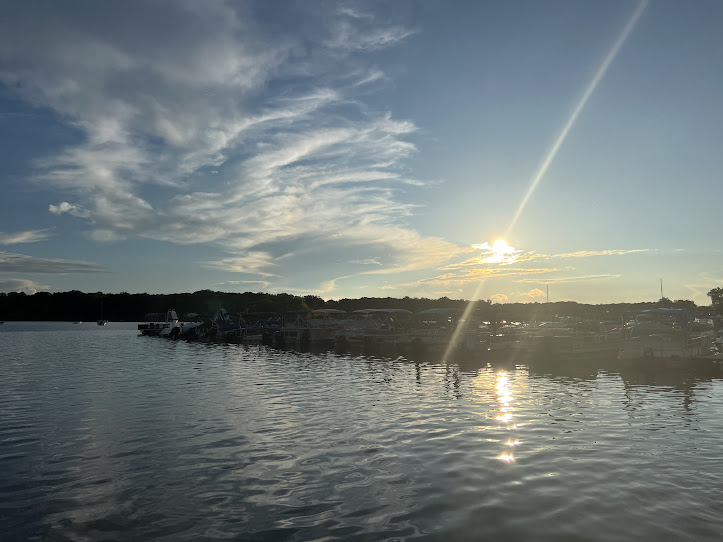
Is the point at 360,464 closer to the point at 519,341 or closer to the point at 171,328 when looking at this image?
the point at 519,341

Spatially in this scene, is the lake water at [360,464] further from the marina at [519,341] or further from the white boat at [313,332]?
the white boat at [313,332]

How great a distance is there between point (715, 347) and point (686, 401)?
33909 mm

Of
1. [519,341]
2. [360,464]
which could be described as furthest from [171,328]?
[360,464]

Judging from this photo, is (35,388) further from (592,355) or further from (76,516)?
(592,355)

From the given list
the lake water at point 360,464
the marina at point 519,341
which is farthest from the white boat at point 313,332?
the lake water at point 360,464

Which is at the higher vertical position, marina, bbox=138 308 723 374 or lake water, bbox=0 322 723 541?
marina, bbox=138 308 723 374

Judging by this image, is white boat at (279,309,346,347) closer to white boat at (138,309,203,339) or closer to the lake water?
white boat at (138,309,203,339)

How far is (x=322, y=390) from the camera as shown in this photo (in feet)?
91.9

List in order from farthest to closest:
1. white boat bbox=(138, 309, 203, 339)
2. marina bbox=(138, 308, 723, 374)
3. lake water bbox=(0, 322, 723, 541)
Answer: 1. white boat bbox=(138, 309, 203, 339)
2. marina bbox=(138, 308, 723, 374)
3. lake water bbox=(0, 322, 723, 541)

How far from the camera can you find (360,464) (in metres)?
13.4

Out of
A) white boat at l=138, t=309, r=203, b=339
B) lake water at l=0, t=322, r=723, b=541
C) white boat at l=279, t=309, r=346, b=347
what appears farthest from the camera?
white boat at l=138, t=309, r=203, b=339

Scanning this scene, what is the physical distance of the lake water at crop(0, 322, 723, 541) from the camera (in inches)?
372

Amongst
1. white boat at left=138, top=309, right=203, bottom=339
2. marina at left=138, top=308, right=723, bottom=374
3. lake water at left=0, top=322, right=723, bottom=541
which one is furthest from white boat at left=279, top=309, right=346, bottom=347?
lake water at left=0, top=322, right=723, bottom=541

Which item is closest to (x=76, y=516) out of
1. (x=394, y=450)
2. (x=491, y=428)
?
(x=394, y=450)
